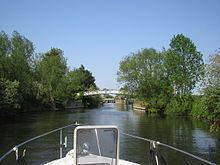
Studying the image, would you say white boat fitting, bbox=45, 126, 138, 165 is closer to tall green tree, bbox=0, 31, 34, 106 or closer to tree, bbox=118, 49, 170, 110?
tall green tree, bbox=0, 31, 34, 106

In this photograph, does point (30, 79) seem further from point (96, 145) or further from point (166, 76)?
point (96, 145)

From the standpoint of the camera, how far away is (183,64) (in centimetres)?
6969

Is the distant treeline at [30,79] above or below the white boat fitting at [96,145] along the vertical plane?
above

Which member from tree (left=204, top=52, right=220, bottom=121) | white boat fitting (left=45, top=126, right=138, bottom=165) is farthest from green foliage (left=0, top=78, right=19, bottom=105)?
white boat fitting (left=45, top=126, right=138, bottom=165)

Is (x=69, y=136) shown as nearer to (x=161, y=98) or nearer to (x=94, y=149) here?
(x=94, y=149)

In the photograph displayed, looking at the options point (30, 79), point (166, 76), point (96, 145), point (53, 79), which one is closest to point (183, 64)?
point (166, 76)

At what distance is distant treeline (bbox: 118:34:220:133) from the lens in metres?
67.8

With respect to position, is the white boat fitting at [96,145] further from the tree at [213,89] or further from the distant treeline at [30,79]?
the distant treeline at [30,79]

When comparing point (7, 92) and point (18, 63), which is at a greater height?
point (18, 63)

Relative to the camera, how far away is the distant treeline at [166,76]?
6781 centimetres

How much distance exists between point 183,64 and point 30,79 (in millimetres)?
27542

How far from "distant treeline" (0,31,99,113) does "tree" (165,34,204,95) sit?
82.9ft

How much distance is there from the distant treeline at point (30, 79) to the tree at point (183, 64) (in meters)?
25.3

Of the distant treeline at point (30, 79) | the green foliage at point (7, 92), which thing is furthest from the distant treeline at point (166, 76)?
the green foliage at point (7, 92)
